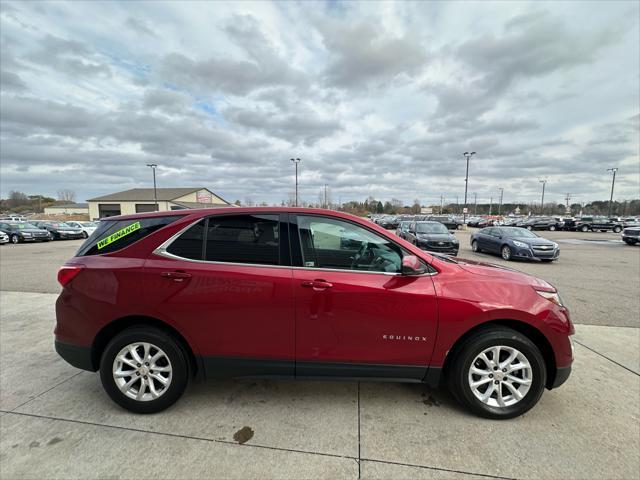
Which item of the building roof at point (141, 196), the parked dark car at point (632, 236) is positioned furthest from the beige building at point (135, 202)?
the parked dark car at point (632, 236)

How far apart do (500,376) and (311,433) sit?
1.63 metres

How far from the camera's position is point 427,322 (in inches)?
100

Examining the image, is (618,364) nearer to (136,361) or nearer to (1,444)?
(136,361)

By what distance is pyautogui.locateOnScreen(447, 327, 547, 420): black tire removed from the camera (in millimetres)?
2574

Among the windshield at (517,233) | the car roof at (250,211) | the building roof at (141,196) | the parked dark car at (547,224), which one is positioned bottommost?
the parked dark car at (547,224)

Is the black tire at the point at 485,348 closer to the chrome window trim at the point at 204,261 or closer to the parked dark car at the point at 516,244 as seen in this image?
the chrome window trim at the point at 204,261

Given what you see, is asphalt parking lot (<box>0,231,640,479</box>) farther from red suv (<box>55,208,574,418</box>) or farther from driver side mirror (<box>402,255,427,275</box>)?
driver side mirror (<box>402,255,427,275</box>)

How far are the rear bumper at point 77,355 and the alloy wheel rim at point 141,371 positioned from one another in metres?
0.29

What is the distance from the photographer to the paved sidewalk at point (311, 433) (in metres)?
2.13

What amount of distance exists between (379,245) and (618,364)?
130 inches

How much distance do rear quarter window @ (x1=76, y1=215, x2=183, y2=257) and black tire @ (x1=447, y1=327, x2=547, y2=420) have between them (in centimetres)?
275

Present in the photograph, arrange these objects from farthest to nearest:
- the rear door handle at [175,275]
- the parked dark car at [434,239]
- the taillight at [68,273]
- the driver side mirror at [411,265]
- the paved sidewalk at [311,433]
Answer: the parked dark car at [434,239] < the taillight at [68,273] < the rear door handle at [175,275] < the driver side mirror at [411,265] < the paved sidewalk at [311,433]

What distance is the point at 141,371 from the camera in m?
2.66

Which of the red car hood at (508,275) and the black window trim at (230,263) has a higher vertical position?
the black window trim at (230,263)
